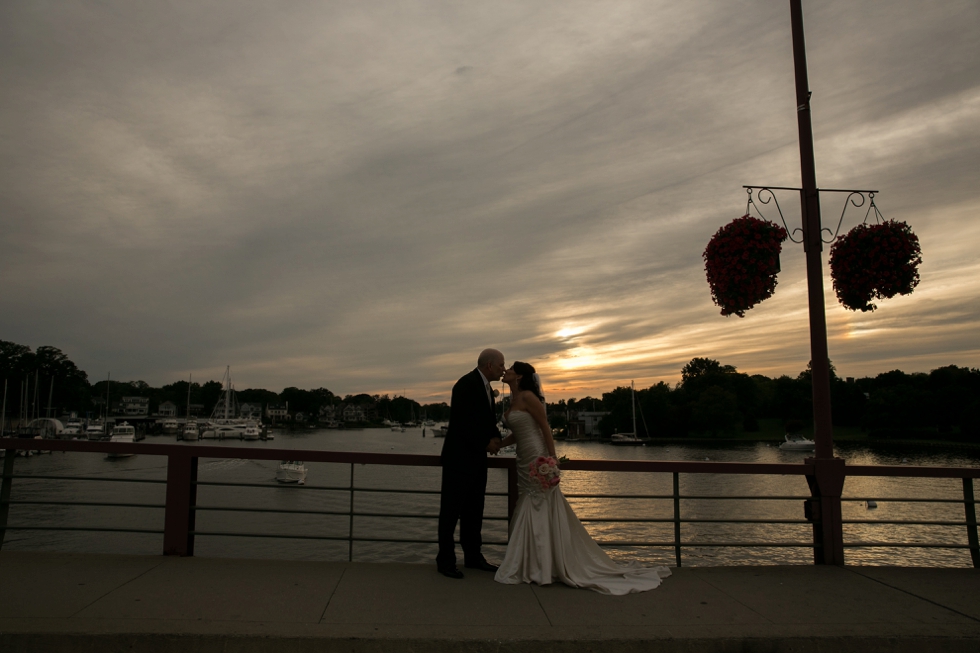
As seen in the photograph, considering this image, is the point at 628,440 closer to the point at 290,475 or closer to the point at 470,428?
the point at 290,475

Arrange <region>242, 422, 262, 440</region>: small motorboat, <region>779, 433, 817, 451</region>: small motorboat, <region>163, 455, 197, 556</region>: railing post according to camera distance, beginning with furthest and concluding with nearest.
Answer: <region>242, 422, 262, 440</region>: small motorboat → <region>779, 433, 817, 451</region>: small motorboat → <region>163, 455, 197, 556</region>: railing post

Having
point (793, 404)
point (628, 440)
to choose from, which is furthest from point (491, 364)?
point (793, 404)

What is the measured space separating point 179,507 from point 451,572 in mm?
2808

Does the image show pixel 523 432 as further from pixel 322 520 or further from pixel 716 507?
pixel 716 507

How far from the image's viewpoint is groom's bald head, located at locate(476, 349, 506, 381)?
6.39 metres

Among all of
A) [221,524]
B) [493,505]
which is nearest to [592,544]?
[221,524]

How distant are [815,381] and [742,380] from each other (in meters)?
138

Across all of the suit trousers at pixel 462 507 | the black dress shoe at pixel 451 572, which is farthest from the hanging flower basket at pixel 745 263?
the black dress shoe at pixel 451 572

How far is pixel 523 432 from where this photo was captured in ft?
20.8

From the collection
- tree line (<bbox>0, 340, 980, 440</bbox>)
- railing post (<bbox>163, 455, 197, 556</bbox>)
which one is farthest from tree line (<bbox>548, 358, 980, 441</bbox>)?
railing post (<bbox>163, 455, 197, 556</bbox>)

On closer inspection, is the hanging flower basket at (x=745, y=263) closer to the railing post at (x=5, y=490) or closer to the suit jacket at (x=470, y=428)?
the suit jacket at (x=470, y=428)

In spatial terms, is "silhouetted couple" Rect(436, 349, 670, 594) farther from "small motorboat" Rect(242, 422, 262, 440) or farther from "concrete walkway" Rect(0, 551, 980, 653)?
"small motorboat" Rect(242, 422, 262, 440)

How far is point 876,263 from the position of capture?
691cm

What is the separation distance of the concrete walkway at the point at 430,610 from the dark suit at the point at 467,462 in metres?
0.41
